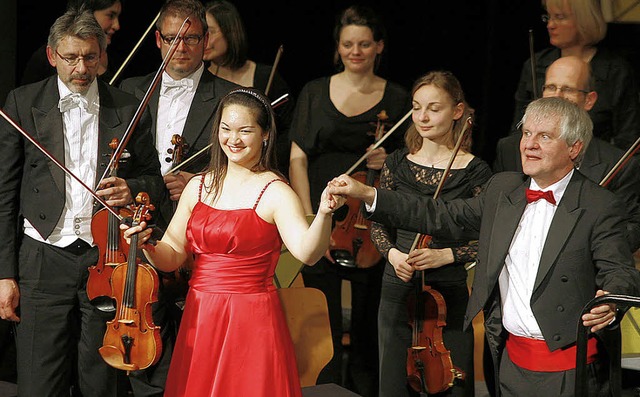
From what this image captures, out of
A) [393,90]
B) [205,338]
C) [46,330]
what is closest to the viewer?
[205,338]

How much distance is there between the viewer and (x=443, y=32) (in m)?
6.15

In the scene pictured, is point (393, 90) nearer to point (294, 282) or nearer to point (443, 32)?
point (294, 282)

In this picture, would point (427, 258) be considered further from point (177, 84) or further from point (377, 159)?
point (177, 84)

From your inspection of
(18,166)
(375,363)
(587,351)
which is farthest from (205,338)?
(375,363)

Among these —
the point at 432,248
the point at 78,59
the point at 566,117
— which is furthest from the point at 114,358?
the point at 566,117

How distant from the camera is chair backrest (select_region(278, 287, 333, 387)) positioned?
13.3 ft

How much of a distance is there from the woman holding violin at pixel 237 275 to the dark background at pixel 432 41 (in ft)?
8.34

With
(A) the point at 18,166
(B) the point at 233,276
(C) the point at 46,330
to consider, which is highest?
(A) the point at 18,166

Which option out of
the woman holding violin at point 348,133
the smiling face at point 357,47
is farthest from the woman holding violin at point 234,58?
the smiling face at point 357,47

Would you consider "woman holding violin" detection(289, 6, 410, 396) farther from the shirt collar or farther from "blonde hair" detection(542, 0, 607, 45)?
the shirt collar

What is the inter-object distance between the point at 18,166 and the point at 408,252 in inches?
56.5

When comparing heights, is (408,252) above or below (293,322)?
above

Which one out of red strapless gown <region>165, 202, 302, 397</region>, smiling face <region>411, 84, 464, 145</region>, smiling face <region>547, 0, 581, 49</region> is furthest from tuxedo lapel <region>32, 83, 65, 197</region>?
smiling face <region>547, 0, 581, 49</region>

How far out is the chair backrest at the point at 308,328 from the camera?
13.3 feet
